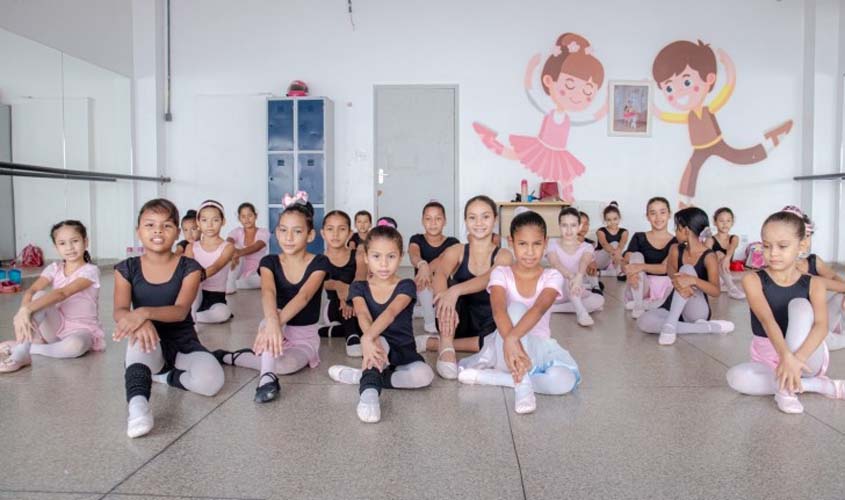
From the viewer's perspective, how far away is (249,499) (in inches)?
55.8

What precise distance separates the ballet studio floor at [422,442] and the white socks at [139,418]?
34mm

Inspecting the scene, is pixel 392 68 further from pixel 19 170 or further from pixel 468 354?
pixel 468 354

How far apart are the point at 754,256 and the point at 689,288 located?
4322 millimetres

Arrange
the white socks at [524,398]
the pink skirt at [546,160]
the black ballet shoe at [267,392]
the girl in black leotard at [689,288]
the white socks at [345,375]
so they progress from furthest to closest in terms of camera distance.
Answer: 1. the pink skirt at [546,160]
2. the girl in black leotard at [689,288]
3. the white socks at [345,375]
4. the black ballet shoe at [267,392]
5. the white socks at [524,398]

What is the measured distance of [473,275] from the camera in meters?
3.01

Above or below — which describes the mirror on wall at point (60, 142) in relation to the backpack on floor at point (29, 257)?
above

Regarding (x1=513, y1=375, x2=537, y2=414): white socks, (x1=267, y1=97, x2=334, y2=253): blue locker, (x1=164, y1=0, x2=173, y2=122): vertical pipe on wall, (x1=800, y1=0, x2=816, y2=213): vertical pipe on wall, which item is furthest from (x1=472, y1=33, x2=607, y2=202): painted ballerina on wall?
(x1=513, y1=375, x2=537, y2=414): white socks

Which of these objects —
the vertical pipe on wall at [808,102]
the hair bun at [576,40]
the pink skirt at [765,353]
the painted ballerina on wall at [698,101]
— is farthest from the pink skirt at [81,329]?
the vertical pipe on wall at [808,102]

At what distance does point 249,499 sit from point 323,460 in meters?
0.27

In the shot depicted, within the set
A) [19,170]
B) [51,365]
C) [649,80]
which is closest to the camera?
[51,365]

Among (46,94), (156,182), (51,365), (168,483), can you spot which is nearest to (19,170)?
(46,94)

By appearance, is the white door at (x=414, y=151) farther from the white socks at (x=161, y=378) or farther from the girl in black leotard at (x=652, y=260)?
the white socks at (x=161, y=378)

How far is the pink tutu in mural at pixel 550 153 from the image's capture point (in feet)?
24.2

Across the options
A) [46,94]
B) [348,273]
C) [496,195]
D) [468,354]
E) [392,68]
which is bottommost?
[468,354]
